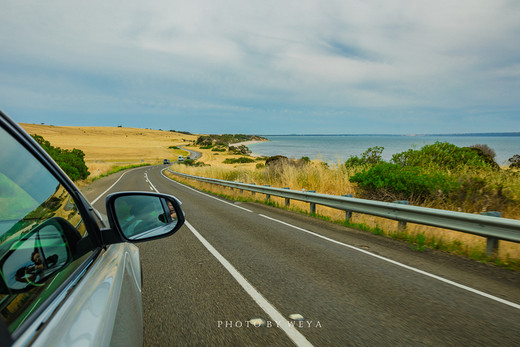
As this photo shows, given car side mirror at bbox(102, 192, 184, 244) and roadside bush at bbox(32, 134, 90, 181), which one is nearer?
car side mirror at bbox(102, 192, 184, 244)

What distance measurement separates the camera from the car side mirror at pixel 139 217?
1.98m

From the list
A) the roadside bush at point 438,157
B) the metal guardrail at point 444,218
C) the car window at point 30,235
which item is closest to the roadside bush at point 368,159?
the roadside bush at point 438,157

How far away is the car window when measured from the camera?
111cm

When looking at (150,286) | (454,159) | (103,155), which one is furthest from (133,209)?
(103,155)

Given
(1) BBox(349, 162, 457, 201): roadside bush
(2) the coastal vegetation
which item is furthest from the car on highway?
(1) BBox(349, 162, 457, 201): roadside bush

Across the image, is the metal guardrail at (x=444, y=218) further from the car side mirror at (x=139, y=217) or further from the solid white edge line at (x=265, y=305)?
the car side mirror at (x=139, y=217)

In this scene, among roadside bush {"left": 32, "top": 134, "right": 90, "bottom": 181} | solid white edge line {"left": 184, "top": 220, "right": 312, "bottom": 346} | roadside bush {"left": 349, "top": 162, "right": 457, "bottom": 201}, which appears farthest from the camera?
roadside bush {"left": 32, "top": 134, "right": 90, "bottom": 181}

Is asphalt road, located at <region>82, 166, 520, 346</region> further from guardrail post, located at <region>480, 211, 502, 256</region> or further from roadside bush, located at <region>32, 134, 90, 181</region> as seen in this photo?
roadside bush, located at <region>32, 134, 90, 181</region>

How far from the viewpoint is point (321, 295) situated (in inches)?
159

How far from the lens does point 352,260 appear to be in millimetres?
5582

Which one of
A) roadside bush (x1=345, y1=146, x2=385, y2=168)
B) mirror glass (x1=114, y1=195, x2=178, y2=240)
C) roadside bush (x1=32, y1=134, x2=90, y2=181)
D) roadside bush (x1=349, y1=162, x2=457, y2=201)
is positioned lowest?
roadside bush (x1=32, y1=134, x2=90, y2=181)

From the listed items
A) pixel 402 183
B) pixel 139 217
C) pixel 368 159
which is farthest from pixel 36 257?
pixel 368 159

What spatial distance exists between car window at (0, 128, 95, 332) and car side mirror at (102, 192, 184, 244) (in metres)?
0.22

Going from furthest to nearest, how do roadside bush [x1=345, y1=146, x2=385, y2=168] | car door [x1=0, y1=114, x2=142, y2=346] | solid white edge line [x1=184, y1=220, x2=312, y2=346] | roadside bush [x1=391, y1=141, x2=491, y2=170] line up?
roadside bush [x1=345, y1=146, x2=385, y2=168] → roadside bush [x1=391, y1=141, x2=491, y2=170] → solid white edge line [x1=184, y1=220, x2=312, y2=346] → car door [x1=0, y1=114, x2=142, y2=346]
